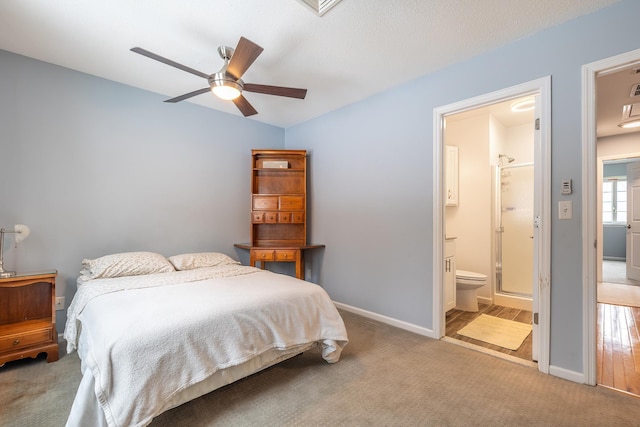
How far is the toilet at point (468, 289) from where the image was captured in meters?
3.35

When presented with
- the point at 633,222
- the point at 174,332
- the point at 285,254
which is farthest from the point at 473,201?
the point at 174,332

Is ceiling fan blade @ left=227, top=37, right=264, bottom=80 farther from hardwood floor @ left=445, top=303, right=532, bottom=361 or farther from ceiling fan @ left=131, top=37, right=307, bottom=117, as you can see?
hardwood floor @ left=445, top=303, right=532, bottom=361

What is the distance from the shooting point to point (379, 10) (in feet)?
6.07

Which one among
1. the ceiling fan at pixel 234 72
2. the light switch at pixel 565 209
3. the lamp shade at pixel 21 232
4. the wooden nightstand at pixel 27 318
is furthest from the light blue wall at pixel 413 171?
the lamp shade at pixel 21 232

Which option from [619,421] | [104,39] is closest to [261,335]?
[619,421]

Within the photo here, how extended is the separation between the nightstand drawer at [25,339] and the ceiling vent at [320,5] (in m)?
3.02

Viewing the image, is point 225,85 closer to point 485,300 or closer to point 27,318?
point 27,318

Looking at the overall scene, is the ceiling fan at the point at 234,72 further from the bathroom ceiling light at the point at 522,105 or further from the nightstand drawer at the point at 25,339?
the bathroom ceiling light at the point at 522,105

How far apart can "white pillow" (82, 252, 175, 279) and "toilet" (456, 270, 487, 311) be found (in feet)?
10.6

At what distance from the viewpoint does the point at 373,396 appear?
69.4 inches

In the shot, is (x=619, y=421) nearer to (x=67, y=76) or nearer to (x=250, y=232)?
(x=250, y=232)

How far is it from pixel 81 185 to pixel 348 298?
3.03 meters

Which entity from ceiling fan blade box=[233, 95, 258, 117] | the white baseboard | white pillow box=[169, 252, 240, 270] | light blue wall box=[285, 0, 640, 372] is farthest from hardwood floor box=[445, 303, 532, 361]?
ceiling fan blade box=[233, 95, 258, 117]

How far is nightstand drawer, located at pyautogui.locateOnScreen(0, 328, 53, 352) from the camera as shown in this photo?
2004mm
